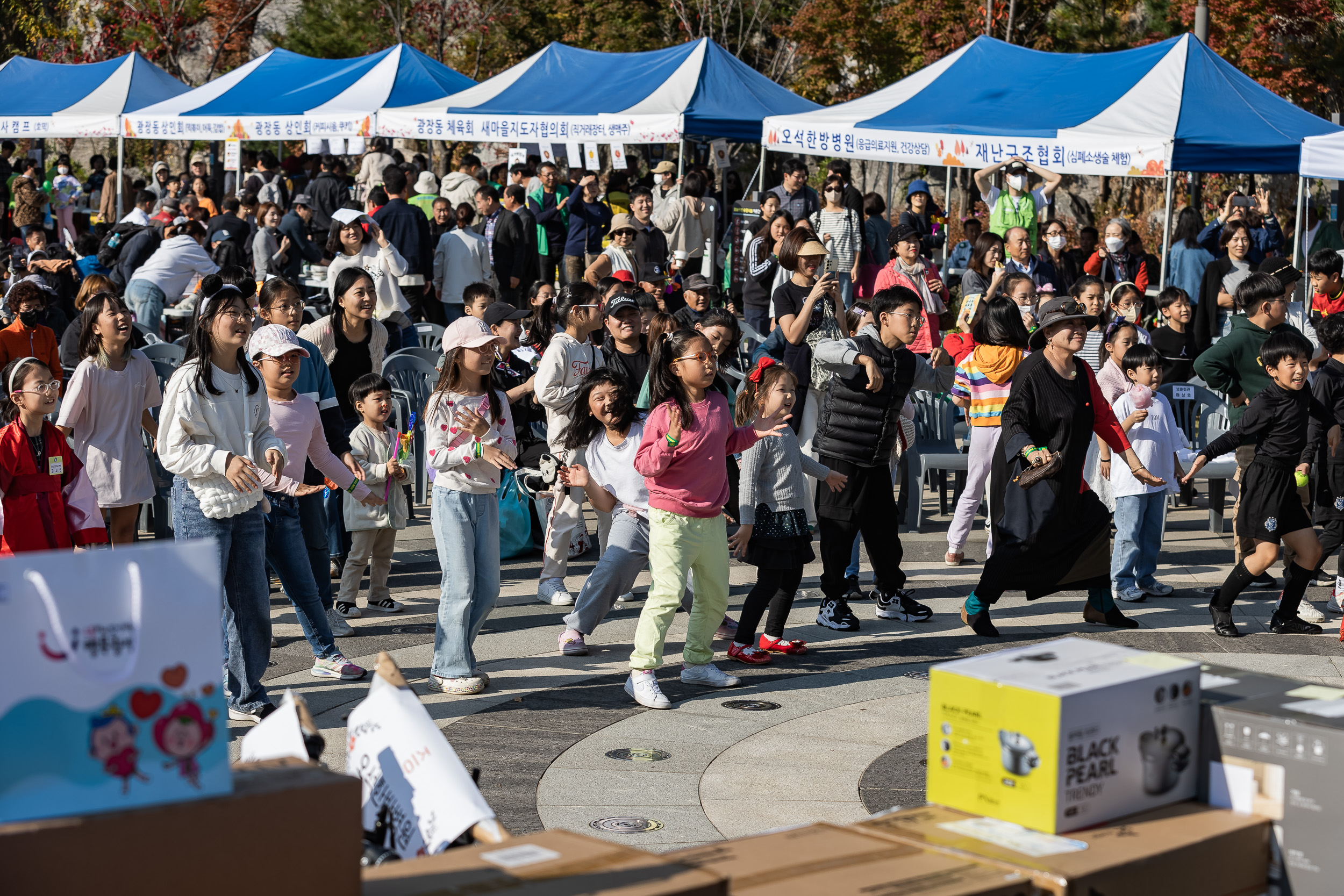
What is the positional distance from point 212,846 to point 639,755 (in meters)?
3.99

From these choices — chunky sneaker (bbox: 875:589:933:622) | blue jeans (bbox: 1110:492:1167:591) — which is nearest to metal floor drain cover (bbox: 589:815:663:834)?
chunky sneaker (bbox: 875:589:933:622)

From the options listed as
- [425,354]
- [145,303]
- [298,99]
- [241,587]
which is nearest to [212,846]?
[241,587]

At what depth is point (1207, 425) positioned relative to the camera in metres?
11.6

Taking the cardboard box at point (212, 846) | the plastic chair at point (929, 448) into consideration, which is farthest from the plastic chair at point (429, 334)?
the cardboard box at point (212, 846)

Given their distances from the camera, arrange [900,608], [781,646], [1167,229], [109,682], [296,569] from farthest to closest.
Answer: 1. [1167,229]
2. [900,608]
3. [781,646]
4. [296,569]
5. [109,682]

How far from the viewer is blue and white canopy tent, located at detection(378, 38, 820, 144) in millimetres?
17484

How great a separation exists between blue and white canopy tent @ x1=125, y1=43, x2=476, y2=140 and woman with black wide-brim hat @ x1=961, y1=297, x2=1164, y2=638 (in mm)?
13338

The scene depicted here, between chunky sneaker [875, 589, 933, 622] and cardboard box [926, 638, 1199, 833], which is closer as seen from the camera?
cardboard box [926, 638, 1199, 833]

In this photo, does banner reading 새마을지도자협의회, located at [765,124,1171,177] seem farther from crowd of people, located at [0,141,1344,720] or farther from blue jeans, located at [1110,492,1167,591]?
blue jeans, located at [1110,492,1167,591]

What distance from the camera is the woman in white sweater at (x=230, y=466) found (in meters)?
6.21

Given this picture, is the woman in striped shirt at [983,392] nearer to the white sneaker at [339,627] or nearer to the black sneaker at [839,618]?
the black sneaker at [839,618]

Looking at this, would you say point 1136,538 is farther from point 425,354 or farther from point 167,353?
point 167,353

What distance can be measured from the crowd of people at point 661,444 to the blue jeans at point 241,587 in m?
0.01

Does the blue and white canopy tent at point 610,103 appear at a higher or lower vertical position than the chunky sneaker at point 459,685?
higher
